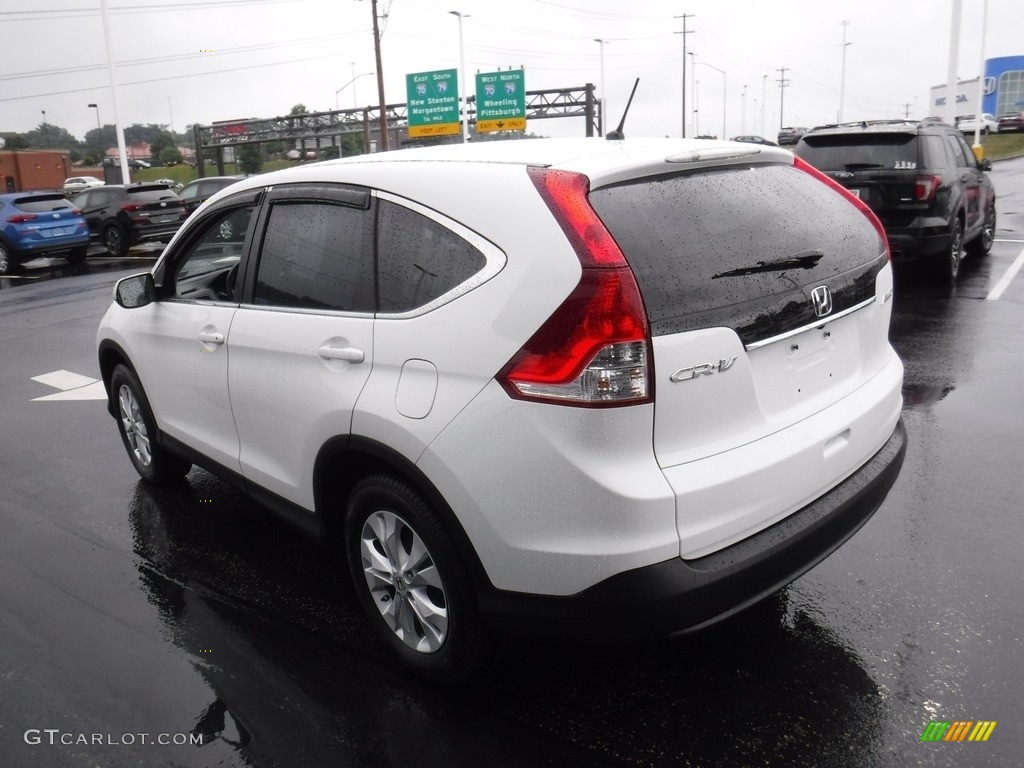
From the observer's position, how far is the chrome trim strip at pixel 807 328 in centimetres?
258

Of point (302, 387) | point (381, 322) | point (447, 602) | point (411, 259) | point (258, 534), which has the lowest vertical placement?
point (258, 534)

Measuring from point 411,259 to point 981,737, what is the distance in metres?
2.26

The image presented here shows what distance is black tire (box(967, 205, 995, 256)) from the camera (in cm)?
1227

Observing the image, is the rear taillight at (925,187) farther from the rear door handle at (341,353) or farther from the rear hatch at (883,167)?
the rear door handle at (341,353)

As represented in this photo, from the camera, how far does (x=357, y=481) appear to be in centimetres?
308

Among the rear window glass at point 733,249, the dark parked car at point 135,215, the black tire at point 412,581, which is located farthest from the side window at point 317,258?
the dark parked car at point 135,215

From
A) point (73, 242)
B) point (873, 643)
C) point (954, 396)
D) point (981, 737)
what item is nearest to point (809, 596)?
point (873, 643)

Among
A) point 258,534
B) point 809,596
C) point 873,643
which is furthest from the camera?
point 258,534

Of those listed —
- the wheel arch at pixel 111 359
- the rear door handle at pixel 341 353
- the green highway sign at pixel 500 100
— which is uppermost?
the green highway sign at pixel 500 100

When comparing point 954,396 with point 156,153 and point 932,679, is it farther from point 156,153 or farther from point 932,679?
point 156,153

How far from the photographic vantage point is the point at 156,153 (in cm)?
11381

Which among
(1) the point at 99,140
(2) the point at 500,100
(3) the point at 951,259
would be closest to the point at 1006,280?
(3) the point at 951,259

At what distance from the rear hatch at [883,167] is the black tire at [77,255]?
16978mm

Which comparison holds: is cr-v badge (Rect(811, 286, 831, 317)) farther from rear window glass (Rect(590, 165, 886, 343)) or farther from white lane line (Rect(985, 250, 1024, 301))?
white lane line (Rect(985, 250, 1024, 301))
